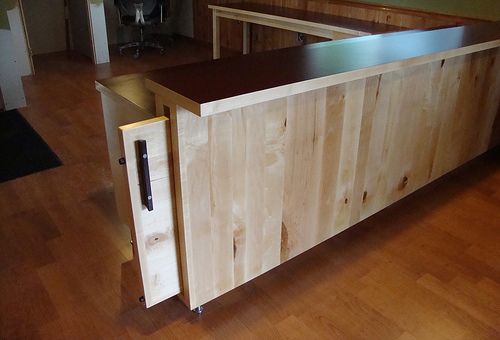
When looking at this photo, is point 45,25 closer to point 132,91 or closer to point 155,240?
point 132,91

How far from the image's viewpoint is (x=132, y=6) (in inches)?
198

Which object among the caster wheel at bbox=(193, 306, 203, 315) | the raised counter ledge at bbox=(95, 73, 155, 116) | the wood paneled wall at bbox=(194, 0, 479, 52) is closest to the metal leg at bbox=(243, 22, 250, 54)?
the wood paneled wall at bbox=(194, 0, 479, 52)

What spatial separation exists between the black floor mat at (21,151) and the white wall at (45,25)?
7.69ft

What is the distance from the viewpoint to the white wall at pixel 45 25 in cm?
518

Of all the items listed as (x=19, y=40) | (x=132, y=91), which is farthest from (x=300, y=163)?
(x=19, y=40)

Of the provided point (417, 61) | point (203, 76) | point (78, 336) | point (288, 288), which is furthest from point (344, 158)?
point (78, 336)

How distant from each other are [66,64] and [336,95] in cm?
423

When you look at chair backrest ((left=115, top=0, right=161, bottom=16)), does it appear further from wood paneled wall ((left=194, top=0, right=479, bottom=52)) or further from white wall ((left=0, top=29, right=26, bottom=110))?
white wall ((left=0, top=29, right=26, bottom=110))

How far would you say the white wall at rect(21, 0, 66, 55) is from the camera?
5184 mm

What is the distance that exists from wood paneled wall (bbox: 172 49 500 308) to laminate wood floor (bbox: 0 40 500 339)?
14 centimetres

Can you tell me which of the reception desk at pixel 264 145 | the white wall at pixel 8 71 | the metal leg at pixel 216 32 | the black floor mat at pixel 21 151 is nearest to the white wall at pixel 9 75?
the white wall at pixel 8 71

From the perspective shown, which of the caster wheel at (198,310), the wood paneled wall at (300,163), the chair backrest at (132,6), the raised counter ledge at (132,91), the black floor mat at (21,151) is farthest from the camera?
the chair backrest at (132,6)

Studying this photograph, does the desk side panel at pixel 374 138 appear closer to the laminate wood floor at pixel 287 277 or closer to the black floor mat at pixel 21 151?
the laminate wood floor at pixel 287 277

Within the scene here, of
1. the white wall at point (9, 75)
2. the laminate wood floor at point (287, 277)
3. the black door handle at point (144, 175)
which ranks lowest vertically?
the laminate wood floor at point (287, 277)
